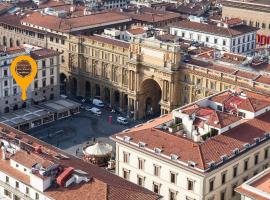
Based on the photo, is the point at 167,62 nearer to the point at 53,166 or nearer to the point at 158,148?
the point at 158,148

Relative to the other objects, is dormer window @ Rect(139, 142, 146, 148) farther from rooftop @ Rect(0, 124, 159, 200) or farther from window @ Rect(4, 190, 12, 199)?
window @ Rect(4, 190, 12, 199)

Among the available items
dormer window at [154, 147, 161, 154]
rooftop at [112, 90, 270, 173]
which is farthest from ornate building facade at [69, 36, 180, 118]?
dormer window at [154, 147, 161, 154]

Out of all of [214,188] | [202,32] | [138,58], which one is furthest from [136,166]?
[202,32]

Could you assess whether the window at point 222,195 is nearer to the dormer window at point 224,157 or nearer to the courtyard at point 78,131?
the dormer window at point 224,157

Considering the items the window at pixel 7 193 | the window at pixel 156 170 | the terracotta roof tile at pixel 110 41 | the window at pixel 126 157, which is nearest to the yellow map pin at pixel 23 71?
the terracotta roof tile at pixel 110 41

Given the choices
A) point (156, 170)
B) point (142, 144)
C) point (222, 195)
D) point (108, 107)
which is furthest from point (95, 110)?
point (222, 195)

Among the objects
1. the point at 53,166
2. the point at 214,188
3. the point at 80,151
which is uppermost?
the point at 53,166
